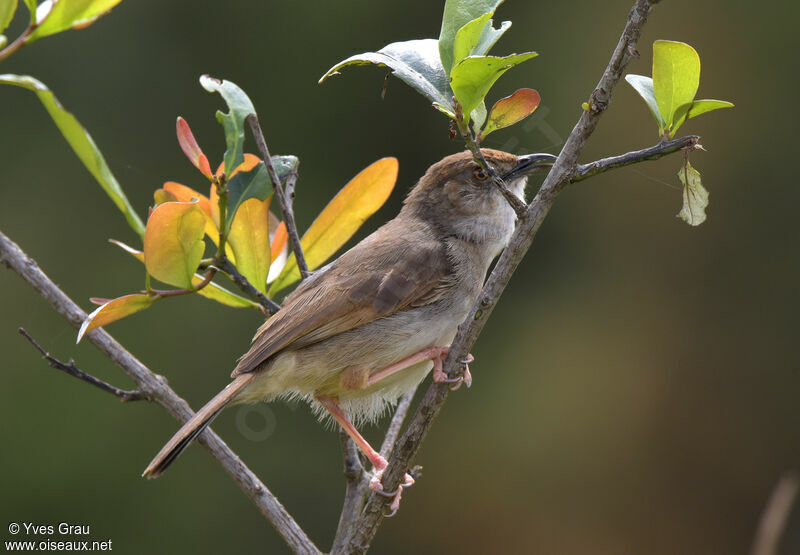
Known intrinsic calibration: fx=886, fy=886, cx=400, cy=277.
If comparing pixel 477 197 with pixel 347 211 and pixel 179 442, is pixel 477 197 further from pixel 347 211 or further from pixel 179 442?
pixel 179 442

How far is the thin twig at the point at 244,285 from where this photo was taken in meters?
3.25

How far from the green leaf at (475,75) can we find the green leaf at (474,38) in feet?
0.35

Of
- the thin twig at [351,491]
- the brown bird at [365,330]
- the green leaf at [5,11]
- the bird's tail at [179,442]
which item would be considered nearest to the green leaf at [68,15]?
the green leaf at [5,11]

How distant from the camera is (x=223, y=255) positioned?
3.16 metres

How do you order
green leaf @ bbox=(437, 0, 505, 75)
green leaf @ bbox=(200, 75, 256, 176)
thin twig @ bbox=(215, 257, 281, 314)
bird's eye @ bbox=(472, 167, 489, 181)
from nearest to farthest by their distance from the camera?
1. green leaf @ bbox=(437, 0, 505, 75)
2. green leaf @ bbox=(200, 75, 256, 176)
3. thin twig @ bbox=(215, 257, 281, 314)
4. bird's eye @ bbox=(472, 167, 489, 181)

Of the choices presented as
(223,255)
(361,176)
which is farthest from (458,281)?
(223,255)

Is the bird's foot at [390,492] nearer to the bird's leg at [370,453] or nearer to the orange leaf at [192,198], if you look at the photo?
the bird's leg at [370,453]

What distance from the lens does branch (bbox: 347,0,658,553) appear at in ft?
7.94

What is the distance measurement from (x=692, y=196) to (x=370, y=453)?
1724 millimetres

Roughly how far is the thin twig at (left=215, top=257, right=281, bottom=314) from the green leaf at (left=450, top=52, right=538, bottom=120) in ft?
3.79

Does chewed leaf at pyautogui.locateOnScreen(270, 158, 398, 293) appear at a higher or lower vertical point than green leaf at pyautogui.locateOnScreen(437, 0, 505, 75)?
lower

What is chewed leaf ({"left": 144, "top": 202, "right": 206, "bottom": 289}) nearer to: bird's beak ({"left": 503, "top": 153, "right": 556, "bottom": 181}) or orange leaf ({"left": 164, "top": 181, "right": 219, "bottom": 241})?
orange leaf ({"left": 164, "top": 181, "right": 219, "bottom": 241})

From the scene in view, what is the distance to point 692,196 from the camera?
264cm

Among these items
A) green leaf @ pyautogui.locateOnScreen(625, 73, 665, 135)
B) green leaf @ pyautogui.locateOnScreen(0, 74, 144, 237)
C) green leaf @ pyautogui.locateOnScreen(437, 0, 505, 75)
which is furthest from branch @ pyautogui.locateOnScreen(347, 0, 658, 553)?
green leaf @ pyautogui.locateOnScreen(0, 74, 144, 237)
